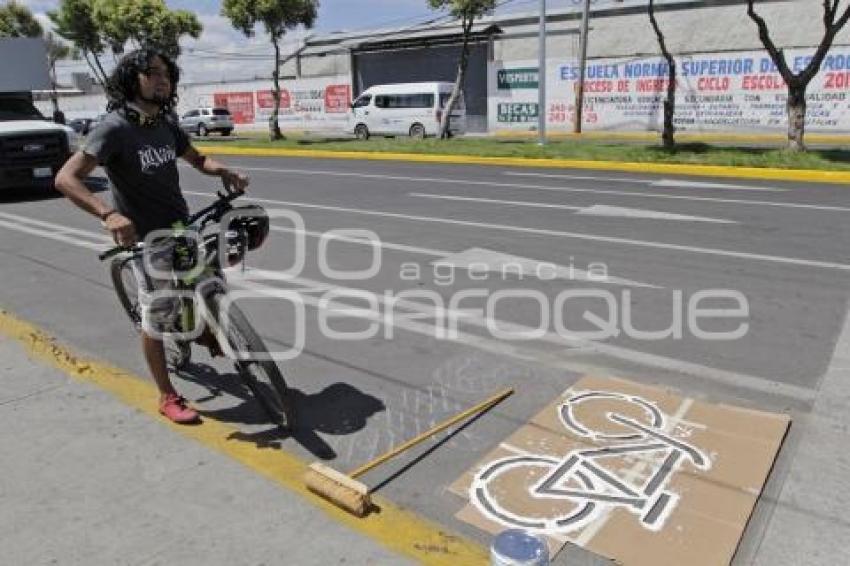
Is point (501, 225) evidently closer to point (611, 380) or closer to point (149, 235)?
point (611, 380)

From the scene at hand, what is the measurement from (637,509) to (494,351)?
1.94 m

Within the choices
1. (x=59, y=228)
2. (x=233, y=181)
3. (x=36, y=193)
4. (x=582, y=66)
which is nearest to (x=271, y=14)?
(x=582, y=66)

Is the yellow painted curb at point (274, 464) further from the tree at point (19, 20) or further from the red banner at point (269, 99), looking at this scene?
the tree at point (19, 20)

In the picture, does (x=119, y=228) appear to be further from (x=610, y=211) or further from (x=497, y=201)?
(x=497, y=201)

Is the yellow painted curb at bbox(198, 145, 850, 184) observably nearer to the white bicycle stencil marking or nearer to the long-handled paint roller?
the white bicycle stencil marking

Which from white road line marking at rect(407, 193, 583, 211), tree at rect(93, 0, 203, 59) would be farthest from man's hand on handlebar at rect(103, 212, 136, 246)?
tree at rect(93, 0, 203, 59)

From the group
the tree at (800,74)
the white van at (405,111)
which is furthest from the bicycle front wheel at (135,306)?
the white van at (405,111)

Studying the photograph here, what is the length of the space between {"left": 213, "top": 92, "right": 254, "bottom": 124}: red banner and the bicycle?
40626 millimetres

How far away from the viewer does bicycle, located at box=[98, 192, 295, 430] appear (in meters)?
3.69

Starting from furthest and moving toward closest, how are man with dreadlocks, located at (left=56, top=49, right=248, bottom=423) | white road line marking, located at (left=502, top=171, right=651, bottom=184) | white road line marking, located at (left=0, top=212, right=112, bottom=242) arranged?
white road line marking, located at (left=502, top=171, right=651, bottom=184) < white road line marking, located at (left=0, top=212, right=112, bottom=242) < man with dreadlocks, located at (left=56, top=49, right=248, bottom=423)

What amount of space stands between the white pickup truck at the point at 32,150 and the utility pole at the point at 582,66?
18.7 m

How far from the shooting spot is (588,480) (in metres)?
3.26

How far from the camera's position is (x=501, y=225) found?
9141 mm

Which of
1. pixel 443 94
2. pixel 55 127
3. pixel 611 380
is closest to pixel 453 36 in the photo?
pixel 443 94
